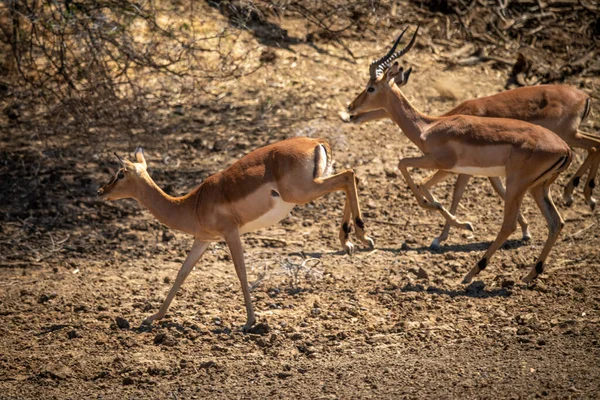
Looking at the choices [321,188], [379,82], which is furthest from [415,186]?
[321,188]

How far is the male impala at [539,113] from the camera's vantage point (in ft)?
34.6

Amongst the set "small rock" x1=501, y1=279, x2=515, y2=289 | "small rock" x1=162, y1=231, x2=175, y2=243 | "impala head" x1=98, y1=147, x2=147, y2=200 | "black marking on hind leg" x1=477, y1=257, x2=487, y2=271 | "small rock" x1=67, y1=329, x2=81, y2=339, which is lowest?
"small rock" x1=501, y1=279, x2=515, y2=289

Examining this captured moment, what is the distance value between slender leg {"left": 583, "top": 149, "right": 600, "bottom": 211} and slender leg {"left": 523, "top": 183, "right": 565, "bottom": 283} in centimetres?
192

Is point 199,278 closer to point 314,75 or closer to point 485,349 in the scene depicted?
point 485,349

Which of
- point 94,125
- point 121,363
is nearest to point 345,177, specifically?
point 121,363

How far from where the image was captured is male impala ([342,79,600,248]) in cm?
1055

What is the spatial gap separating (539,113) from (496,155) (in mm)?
2107

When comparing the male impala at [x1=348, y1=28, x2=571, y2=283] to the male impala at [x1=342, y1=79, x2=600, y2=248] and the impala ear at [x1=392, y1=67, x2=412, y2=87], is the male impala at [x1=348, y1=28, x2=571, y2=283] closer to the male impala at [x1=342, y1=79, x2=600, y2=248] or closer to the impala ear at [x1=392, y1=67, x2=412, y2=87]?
the impala ear at [x1=392, y1=67, x2=412, y2=87]

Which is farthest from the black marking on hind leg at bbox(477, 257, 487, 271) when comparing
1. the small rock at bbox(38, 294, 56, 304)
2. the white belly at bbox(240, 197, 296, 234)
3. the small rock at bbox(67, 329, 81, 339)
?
the small rock at bbox(38, 294, 56, 304)

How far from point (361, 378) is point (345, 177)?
2.01m

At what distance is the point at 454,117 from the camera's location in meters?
9.55

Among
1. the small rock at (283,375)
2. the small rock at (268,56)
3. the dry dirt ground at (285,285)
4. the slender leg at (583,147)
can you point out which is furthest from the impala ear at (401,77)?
the small rock at (283,375)

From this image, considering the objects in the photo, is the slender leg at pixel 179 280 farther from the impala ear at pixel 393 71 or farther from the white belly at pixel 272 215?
the impala ear at pixel 393 71

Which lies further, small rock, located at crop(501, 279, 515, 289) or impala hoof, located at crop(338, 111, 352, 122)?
impala hoof, located at crop(338, 111, 352, 122)
